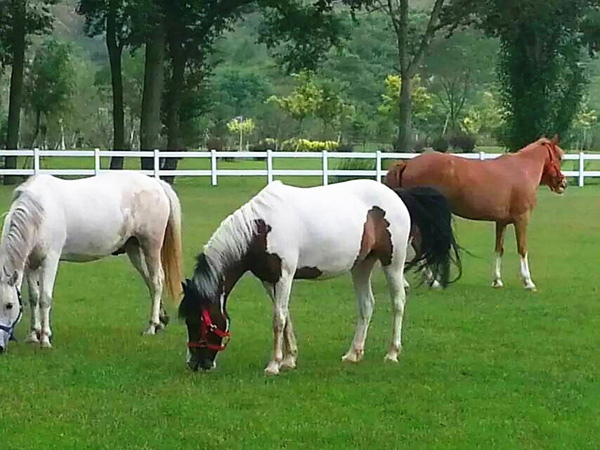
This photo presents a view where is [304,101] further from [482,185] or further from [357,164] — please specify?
[482,185]

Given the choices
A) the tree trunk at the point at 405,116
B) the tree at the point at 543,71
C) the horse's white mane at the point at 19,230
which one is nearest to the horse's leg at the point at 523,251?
the horse's white mane at the point at 19,230

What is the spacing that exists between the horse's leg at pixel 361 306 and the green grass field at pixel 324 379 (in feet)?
0.44

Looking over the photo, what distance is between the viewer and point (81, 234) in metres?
9.41

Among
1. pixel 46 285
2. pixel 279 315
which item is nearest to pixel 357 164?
pixel 46 285

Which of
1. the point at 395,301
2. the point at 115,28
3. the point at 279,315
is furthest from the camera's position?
the point at 115,28

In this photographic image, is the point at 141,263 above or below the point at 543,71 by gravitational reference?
below

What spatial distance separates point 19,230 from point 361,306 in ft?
8.89

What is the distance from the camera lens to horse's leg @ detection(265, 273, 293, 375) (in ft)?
26.0

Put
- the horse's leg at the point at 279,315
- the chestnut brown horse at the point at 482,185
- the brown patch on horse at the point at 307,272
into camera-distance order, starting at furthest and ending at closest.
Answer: the chestnut brown horse at the point at 482,185
the brown patch on horse at the point at 307,272
the horse's leg at the point at 279,315

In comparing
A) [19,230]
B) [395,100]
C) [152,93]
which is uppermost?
[395,100]

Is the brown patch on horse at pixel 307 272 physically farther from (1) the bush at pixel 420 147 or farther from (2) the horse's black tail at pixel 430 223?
(1) the bush at pixel 420 147

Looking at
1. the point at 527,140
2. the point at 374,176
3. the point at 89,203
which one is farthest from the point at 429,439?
the point at 527,140

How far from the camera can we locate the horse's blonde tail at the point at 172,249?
10156 mm

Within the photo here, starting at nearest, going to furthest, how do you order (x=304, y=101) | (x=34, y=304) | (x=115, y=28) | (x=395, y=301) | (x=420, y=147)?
(x=395, y=301), (x=34, y=304), (x=115, y=28), (x=420, y=147), (x=304, y=101)
